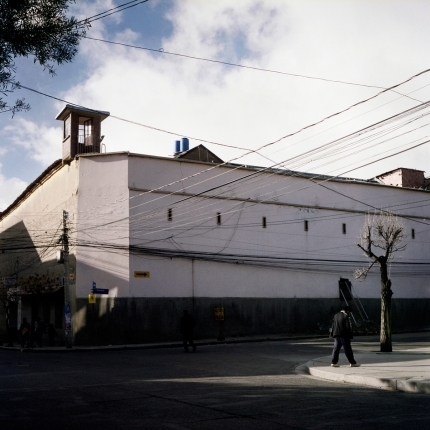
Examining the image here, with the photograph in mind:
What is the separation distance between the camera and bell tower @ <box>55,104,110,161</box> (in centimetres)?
3756

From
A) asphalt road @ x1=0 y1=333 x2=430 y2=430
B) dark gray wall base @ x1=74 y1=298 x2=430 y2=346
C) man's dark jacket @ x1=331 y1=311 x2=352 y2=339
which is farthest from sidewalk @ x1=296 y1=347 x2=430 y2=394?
dark gray wall base @ x1=74 y1=298 x2=430 y2=346

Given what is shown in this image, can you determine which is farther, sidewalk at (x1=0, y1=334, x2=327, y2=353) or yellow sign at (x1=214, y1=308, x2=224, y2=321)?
yellow sign at (x1=214, y1=308, x2=224, y2=321)

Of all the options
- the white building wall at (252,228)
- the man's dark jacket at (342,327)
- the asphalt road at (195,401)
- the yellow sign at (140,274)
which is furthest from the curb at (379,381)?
the white building wall at (252,228)

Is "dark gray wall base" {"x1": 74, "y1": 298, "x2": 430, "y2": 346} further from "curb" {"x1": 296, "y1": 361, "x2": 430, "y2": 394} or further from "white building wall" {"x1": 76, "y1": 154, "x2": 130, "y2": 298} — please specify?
"curb" {"x1": 296, "y1": 361, "x2": 430, "y2": 394}

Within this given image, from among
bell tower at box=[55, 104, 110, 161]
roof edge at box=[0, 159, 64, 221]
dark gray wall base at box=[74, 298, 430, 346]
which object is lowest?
dark gray wall base at box=[74, 298, 430, 346]

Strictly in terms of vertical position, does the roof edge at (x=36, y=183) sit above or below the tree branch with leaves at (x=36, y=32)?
above

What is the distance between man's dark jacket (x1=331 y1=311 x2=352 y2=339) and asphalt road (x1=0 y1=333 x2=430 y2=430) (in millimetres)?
1619

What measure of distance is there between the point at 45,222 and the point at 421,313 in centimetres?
2770

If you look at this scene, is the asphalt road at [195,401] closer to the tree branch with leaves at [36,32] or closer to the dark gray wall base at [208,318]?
the tree branch with leaves at [36,32]

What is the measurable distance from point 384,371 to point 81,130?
1115 inches

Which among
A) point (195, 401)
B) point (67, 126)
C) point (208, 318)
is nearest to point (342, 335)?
point (195, 401)

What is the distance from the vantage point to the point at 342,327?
16.2 m

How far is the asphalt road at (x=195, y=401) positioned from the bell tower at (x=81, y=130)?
22646 mm

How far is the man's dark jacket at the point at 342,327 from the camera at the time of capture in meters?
16.2
